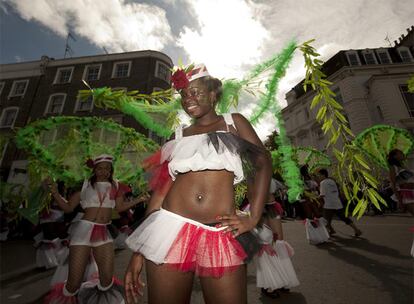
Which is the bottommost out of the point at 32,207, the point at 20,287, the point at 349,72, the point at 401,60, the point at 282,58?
the point at 20,287

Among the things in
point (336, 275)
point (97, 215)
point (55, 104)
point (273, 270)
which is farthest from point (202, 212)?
point (55, 104)

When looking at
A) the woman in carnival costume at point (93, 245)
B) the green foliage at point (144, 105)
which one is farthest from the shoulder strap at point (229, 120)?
the woman in carnival costume at point (93, 245)

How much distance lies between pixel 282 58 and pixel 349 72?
2451cm

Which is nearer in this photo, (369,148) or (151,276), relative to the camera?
(151,276)

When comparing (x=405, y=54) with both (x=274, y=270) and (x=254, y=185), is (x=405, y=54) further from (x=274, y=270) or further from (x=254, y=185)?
(x=254, y=185)

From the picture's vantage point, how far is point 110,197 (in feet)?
11.4

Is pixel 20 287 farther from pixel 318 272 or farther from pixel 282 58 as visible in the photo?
pixel 282 58

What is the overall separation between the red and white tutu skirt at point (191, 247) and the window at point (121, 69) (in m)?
21.8

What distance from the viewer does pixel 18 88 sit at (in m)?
22.6

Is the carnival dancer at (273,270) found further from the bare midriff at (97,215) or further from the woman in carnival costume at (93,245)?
the bare midriff at (97,215)

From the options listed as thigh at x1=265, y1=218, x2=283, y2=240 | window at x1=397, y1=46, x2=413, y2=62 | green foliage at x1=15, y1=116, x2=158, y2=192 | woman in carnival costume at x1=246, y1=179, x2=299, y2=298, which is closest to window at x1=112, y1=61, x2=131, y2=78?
green foliage at x1=15, y1=116, x2=158, y2=192

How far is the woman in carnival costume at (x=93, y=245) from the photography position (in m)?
2.99

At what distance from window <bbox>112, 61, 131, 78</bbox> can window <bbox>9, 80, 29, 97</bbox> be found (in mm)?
8485

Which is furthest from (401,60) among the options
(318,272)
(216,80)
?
(216,80)
